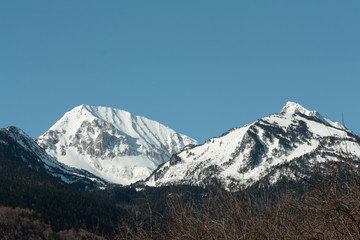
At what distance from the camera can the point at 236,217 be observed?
13.4 metres

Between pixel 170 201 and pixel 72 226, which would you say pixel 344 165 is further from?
pixel 72 226

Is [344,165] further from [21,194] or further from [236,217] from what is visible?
[21,194]

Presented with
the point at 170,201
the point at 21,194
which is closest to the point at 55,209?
the point at 21,194

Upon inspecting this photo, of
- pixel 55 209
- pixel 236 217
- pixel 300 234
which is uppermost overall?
pixel 55 209

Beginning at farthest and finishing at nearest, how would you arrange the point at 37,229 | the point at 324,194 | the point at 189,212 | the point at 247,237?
the point at 37,229 → the point at 189,212 → the point at 247,237 → the point at 324,194

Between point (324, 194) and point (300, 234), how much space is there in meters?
1.19

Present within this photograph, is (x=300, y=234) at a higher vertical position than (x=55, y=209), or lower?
lower

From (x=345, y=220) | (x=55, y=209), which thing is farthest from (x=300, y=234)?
(x=55, y=209)

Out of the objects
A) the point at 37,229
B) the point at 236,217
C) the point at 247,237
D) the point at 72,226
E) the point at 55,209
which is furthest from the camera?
the point at 55,209

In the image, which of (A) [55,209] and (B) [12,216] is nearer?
(B) [12,216]

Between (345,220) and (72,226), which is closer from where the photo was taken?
(345,220)

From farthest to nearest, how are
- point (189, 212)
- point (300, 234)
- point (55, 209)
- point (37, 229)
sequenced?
point (55, 209) → point (37, 229) → point (189, 212) → point (300, 234)

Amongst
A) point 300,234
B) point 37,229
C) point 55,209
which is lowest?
point 300,234

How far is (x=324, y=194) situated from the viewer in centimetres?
924
